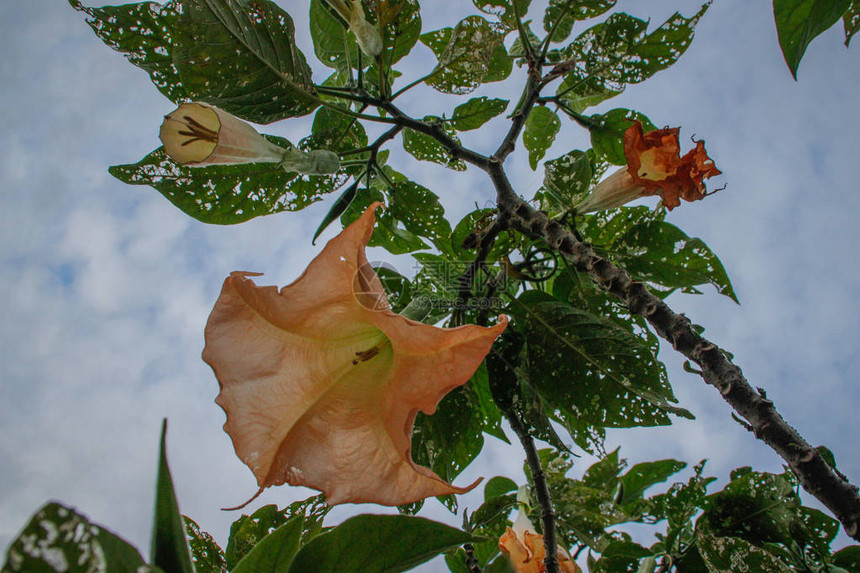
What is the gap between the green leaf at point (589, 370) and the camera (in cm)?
128

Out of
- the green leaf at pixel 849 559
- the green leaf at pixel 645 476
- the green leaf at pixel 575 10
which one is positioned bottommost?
the green leaf at pixel 849 559

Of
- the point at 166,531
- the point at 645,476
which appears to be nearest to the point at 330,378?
the point at 166,531

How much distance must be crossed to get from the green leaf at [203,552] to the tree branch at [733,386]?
1007 mm

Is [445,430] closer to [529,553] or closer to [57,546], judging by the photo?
[529,553]

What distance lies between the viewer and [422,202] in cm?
171

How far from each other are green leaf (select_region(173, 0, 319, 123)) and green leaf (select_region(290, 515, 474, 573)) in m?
0.99

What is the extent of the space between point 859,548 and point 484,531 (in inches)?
41.5

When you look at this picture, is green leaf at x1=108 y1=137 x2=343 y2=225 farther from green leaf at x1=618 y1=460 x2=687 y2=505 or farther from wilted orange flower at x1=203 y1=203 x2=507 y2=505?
green leaf at x1=618 y1=460 x2=687 y2=505

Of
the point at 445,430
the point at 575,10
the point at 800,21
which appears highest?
the point at 575,10

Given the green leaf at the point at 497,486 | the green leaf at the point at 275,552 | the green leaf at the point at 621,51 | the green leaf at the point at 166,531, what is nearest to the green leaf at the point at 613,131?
the green leaf at the point at 621,51

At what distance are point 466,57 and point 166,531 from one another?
1.47 m

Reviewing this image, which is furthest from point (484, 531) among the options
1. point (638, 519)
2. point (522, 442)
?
point (522, 442)

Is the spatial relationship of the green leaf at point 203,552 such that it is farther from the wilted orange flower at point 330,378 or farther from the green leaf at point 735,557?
the green leaf at point 735,557

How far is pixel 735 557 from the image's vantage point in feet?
4.00
